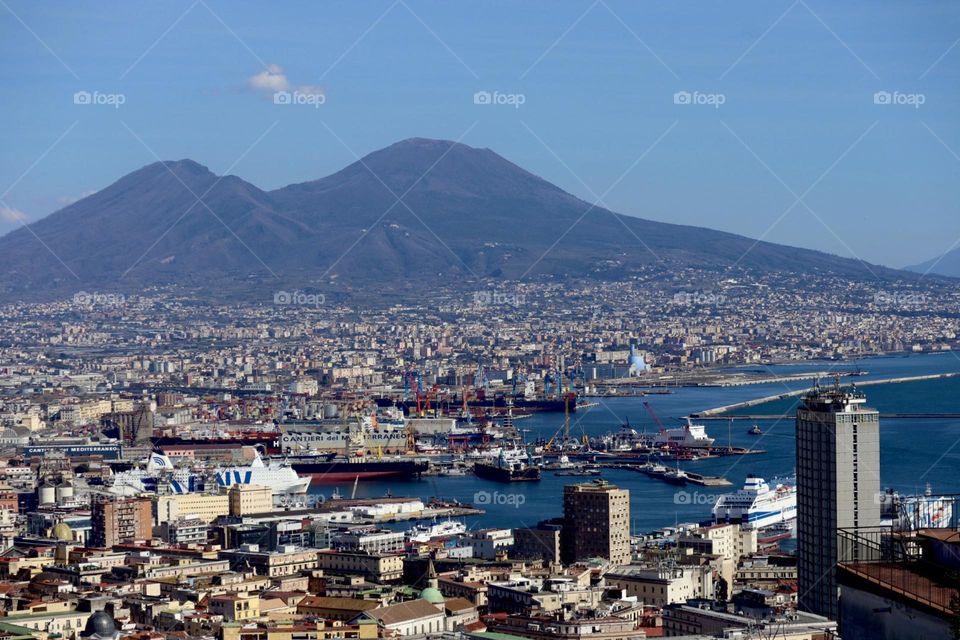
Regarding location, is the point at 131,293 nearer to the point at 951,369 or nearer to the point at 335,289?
the point at 335,289

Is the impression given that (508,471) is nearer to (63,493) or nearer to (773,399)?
(63,493)

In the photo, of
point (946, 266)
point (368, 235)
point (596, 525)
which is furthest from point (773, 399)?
point (946, 266)

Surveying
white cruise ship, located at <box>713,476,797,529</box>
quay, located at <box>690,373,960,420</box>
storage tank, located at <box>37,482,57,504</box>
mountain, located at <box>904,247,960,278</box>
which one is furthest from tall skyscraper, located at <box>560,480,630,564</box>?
mountain, located at <box>904,247,960,278</box>

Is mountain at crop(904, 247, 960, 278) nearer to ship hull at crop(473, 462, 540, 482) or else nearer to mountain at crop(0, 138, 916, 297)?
mountain at crop(0, 138, 916, 297)

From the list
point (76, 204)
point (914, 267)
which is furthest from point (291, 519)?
point (914, 267)

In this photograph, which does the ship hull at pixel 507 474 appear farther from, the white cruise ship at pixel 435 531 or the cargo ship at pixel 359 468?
the white cruise ship at pixel 435 531

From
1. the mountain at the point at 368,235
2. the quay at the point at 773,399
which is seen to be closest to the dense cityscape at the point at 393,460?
the quay at the point at 773,399
